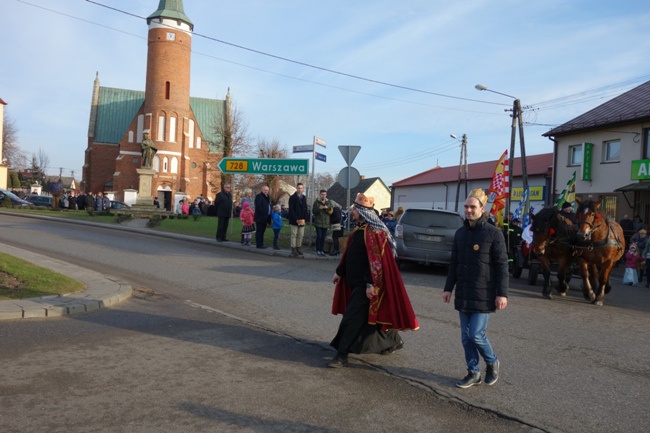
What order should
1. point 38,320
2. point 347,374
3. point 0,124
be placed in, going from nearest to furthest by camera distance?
point 347,374 < point 38,320 < point 0,124

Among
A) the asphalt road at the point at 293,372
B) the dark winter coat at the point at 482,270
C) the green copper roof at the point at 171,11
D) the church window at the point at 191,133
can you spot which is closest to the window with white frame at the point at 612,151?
the asphalt road at the point at 293,372

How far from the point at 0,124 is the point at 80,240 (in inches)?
1929

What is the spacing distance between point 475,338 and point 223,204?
14835 mm

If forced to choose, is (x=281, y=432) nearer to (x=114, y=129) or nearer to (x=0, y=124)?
(x=0, y=124)

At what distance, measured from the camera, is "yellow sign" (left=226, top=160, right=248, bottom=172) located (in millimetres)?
20266

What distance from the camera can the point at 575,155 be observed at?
102ft

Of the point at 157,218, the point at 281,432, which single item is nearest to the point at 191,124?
the point at 157,218

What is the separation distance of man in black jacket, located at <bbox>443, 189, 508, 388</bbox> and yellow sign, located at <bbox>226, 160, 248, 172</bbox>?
1549 cm

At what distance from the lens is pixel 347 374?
18.6 ft

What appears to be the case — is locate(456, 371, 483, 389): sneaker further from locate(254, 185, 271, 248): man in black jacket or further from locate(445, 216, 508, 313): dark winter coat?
locate(254, 185, 271, 248): man in black jacket

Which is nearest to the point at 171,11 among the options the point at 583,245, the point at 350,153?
the point at 350,153

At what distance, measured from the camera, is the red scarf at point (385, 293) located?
5906 millimetres

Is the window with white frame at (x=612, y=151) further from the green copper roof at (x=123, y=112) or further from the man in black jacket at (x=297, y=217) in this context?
the green copper roof at (x=123, y=112)

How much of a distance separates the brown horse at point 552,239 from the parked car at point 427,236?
2.98 meters
